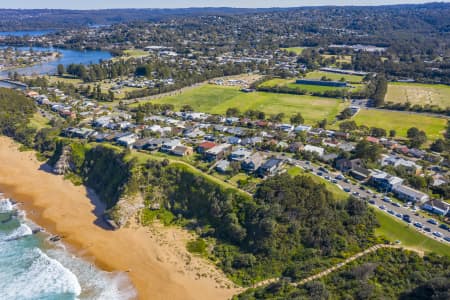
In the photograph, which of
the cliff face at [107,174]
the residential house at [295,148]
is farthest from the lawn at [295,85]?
the cliff face at [107,174]

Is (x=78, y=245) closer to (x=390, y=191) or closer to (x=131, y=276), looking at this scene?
(x=131, y=276)

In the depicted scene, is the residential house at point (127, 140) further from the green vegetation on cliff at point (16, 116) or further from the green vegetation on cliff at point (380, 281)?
the green vegetation on cliff at point (380, 281)

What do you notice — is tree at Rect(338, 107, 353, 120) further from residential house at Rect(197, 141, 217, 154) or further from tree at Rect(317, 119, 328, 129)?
residential house at Rect(197, 141, 217, 154)

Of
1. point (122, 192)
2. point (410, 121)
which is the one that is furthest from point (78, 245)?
point (410, 121)

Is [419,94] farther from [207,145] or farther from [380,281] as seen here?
[380,281]

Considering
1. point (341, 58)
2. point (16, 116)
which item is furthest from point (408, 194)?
point (341, 58)

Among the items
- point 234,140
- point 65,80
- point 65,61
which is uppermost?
point 65,61

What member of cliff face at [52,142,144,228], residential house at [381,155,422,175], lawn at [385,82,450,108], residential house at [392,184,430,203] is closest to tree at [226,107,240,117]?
cliff face at [52,142,144,228]
